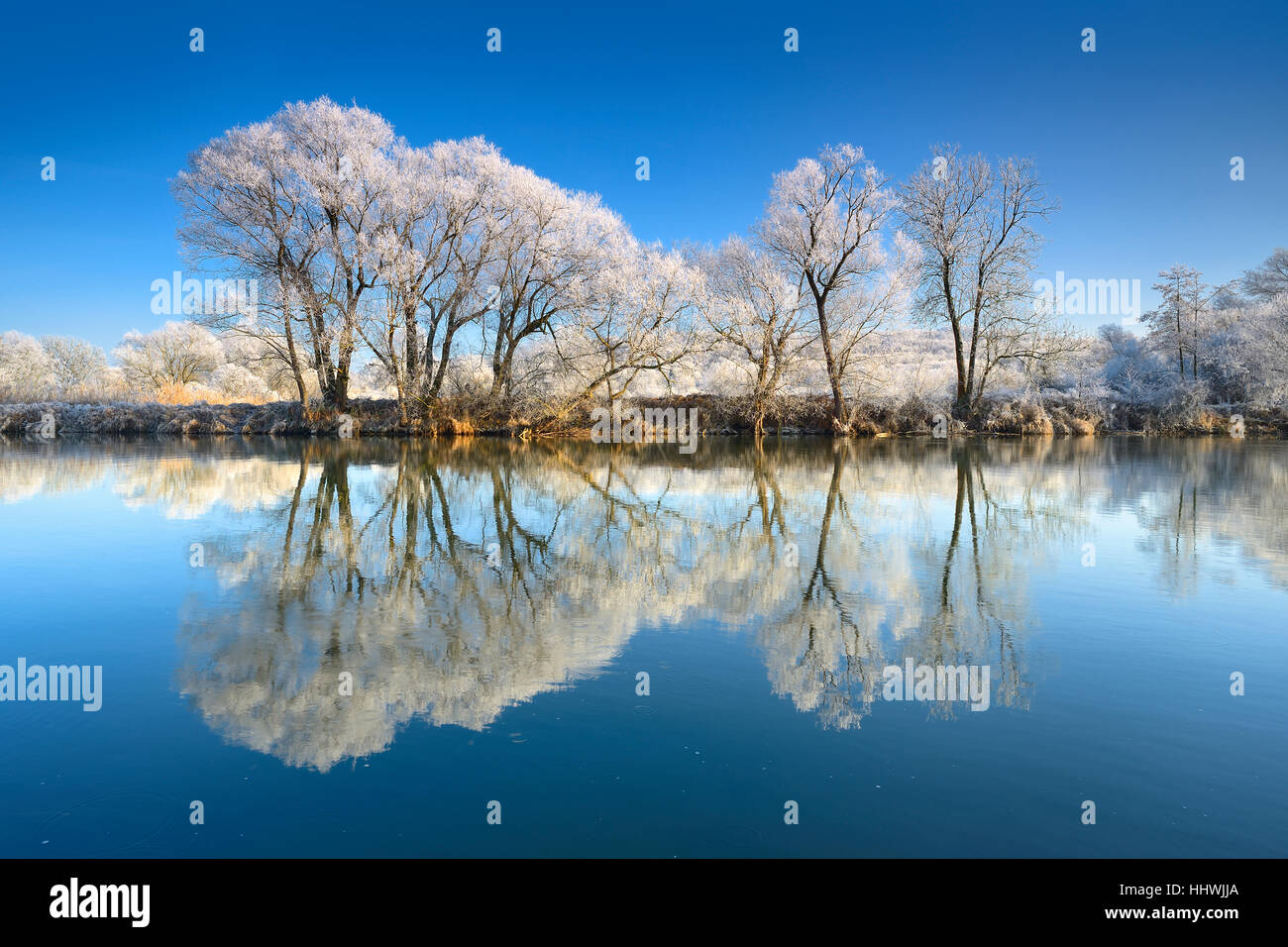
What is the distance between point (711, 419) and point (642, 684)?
27689mm

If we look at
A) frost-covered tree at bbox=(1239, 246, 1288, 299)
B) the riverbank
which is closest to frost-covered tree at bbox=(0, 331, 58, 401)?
the riverbank

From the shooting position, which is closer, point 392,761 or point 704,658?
point 392,761

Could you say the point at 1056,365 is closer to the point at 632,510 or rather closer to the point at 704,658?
the point at 632,510

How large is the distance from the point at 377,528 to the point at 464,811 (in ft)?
18.9

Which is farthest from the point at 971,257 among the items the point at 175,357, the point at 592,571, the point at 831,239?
the point at 175,357

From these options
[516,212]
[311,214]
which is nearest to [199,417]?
[311,214]

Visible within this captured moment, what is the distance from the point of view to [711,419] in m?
31.0

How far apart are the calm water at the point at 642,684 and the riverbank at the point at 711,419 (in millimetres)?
19667

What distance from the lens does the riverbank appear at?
27609mm

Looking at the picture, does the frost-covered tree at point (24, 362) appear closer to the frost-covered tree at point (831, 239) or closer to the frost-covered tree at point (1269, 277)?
the frost-covered tree at point (831, 239)

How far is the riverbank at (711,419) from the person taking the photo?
27609 millimetres

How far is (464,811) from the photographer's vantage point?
2471 millimetres

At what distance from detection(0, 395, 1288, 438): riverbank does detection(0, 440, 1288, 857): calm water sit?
64.5 ft
